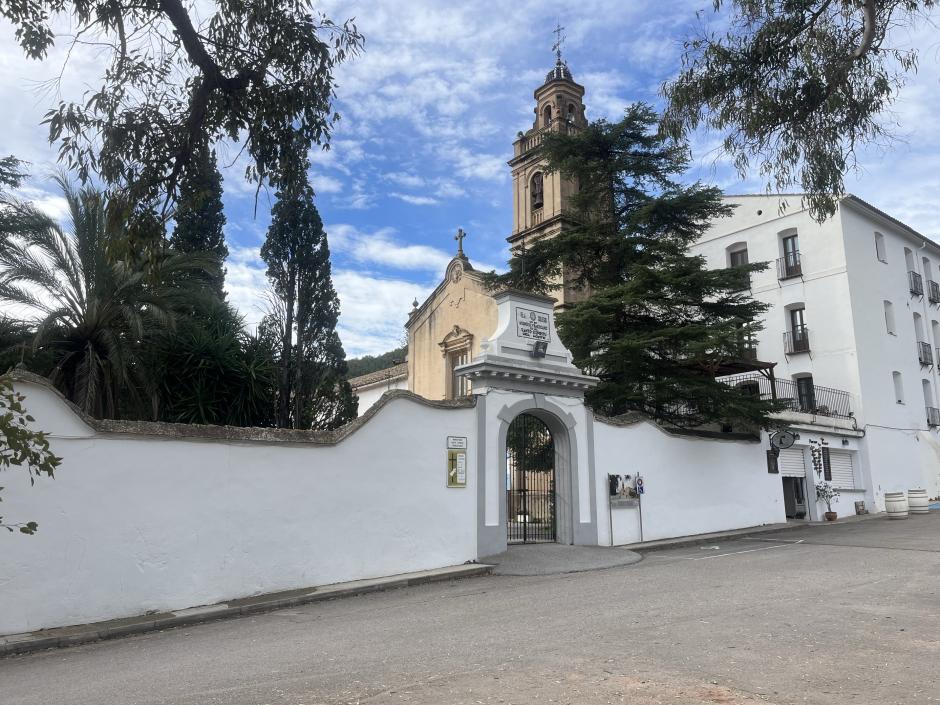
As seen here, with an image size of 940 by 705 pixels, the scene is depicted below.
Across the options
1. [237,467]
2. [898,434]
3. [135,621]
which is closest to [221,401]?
[237,467]

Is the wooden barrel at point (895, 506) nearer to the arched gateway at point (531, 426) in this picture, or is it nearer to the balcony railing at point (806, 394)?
the balcony railing at point (806, 394)

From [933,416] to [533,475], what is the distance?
24751 mm

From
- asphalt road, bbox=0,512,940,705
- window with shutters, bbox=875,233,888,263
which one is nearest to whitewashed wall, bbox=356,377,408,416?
window with shutters, bbox=875,233,888,263

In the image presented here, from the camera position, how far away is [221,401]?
12.8 m

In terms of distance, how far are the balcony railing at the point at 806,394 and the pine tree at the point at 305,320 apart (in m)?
17.0

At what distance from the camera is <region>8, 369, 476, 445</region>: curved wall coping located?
8.53 metres

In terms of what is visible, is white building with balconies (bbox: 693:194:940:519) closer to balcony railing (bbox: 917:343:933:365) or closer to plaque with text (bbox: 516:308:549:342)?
balcony railing (bbox: 917:343:933:365)

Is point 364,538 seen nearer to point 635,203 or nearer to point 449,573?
point 449,573

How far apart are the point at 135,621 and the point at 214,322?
6.40 metres

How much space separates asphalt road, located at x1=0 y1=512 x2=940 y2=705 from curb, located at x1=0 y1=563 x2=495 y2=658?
0.22 meters

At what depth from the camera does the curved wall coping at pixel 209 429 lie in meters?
8.53

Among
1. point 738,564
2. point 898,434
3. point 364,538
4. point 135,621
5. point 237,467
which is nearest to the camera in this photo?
point 135,621

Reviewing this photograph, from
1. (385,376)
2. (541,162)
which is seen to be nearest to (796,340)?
(541,162)

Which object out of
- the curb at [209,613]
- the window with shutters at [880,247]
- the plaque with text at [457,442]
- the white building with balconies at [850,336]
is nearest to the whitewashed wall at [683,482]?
the plaque with text at [457,442]
